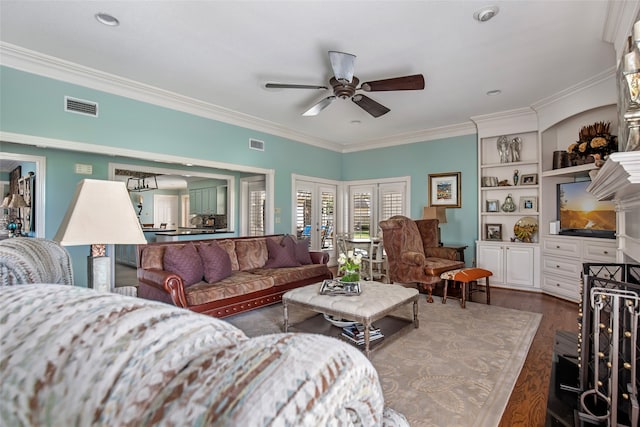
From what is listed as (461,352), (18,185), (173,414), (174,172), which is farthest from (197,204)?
(173,414)

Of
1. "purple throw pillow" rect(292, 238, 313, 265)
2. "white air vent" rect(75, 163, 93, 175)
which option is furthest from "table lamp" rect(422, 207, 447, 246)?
Answer: "white air vent" rect(75, 163, 93, 175)

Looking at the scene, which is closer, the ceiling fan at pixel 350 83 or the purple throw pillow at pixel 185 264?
the ceiling fan at pixel 350 83

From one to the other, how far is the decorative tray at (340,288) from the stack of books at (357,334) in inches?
12.6

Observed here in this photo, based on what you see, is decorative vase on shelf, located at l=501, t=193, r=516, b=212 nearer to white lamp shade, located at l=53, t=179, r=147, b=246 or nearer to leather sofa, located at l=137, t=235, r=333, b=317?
leather sofa, located at l=137, t=235, r=333, b=317

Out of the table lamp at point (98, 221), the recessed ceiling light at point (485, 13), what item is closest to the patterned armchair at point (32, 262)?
the table lamp at point (98, 221)

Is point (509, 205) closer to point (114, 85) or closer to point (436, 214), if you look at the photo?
point (436, 214)

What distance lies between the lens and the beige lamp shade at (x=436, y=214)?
566cm

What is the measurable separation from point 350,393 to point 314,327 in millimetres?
2901

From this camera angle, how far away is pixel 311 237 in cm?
665

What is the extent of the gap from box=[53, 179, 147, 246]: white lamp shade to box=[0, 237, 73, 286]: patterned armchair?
9 centimetres

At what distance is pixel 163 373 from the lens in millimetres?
361

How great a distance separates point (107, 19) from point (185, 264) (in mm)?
2376

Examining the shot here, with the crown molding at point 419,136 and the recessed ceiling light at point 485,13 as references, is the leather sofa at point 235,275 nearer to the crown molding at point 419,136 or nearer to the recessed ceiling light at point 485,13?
the crown molding at point 419,136

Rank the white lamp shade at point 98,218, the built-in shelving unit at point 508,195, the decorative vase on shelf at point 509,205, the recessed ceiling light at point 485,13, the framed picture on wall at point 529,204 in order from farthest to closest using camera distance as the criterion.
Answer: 1. the decorative vase on shelf at point 509,205
2. the framed picture on wall at point 529,204
3. the built-in shelving unit at point 508,195
4. the recessed ceiling light at point 485,13
5. the white lamp shade at point 98,218
